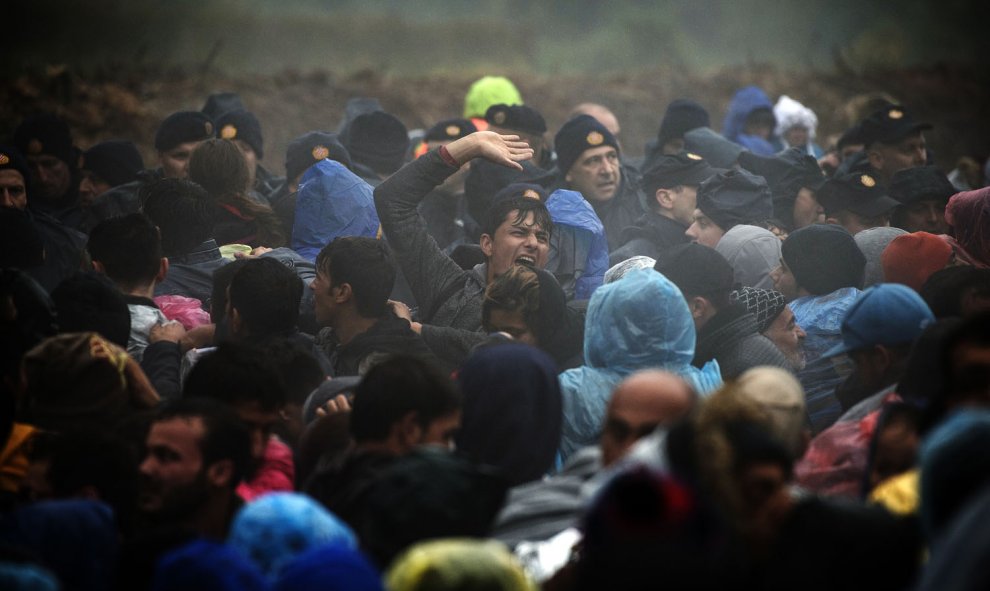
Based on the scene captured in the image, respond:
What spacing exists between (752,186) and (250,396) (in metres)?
4.11

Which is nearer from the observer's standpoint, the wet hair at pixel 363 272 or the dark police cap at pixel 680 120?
the wet hair at pixel 363 272

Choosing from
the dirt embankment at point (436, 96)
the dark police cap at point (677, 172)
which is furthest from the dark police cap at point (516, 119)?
the dirt embankment at point (436, 96)

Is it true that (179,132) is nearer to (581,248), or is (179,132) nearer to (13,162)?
(13,162)

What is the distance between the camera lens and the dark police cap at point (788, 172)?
27.9 ft

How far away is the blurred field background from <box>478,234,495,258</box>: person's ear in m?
7.85

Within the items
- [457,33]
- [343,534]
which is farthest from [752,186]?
[457,33]

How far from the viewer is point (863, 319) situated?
5.18 meters

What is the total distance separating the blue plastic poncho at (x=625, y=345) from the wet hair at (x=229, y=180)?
9.40 ft

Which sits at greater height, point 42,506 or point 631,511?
point 631,511

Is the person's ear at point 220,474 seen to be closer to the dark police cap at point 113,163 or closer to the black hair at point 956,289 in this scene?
the black hair at point 956,289

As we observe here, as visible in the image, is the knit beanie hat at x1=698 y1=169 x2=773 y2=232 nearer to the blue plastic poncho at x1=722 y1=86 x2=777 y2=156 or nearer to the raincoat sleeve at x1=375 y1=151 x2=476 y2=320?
the raincoat sleeve at x1=375 y1=151 x2=476 y2=320

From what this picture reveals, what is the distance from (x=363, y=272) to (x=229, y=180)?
1893 millimetres

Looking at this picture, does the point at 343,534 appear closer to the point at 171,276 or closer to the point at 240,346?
the point at 240,346

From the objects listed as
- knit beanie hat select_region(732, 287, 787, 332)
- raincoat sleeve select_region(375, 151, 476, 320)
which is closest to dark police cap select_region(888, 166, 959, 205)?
knit beanie hat select_region(732, 287, 787, 332)
